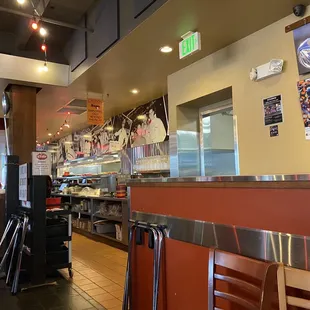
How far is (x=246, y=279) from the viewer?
1745 millimetres

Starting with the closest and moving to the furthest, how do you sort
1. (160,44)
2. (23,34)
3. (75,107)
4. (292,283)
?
(292,283) → (160,44) → (23,34) → (75,107)

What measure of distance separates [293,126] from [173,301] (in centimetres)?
205

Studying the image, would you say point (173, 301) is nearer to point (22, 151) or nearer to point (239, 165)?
point (239, 165)

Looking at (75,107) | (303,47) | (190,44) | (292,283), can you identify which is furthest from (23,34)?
(292,283)

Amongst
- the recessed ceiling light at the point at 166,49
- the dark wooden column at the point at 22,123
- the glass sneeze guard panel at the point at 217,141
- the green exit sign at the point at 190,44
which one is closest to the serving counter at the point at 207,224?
the green exit sign at the point at 190,44

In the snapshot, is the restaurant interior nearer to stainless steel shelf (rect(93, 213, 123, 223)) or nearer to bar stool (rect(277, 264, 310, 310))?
bar stool (rect(277, 264, 310, 310))

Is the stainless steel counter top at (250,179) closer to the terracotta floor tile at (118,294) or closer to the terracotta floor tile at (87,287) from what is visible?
the terracotta floor tile at (118,294)

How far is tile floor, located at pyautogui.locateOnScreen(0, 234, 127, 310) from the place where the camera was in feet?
11.4

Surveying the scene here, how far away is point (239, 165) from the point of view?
3.78 m

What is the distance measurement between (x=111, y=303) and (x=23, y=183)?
6.62ft

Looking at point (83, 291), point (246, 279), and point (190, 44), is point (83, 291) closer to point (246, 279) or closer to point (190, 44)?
point (246, 279)

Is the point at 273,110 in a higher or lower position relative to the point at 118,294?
higher

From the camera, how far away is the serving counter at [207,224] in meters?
1.50

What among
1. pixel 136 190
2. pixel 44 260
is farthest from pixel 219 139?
pixel 44 260
